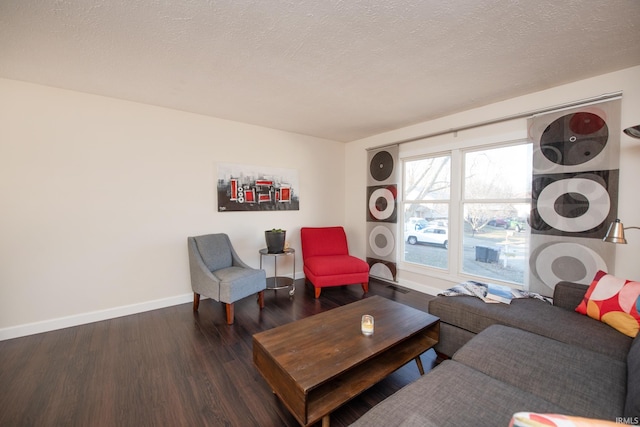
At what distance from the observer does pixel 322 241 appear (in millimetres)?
3924

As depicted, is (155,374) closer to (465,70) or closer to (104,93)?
(104,93)

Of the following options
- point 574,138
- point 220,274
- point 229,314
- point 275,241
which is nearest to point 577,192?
point 574,138

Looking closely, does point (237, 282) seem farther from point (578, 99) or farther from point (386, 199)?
point (578, 99)

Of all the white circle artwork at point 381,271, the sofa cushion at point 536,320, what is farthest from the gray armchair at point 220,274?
the white circle artwork at point 381,271

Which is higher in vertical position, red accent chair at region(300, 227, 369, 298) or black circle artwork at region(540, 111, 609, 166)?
black circle artwork at region(540, 111, 609, 166)

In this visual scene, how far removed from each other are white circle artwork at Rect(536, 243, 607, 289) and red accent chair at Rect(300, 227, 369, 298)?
1.86 meters

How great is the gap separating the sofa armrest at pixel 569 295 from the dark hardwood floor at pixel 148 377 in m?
1.14

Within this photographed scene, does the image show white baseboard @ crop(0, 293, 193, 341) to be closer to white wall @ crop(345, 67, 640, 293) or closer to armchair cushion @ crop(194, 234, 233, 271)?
armchair cushion @ crop(194, 234, 233, 271)

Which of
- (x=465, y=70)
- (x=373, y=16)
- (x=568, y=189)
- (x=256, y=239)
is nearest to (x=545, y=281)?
(x=568, y=189)

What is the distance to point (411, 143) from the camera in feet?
12.1

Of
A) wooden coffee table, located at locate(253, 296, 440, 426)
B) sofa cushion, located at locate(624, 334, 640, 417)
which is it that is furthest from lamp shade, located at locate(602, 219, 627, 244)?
wooden coffee table, located at locate(253, 296, 440, 426)

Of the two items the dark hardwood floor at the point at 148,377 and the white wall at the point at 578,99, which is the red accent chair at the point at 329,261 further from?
the white wall at the point at 578,99

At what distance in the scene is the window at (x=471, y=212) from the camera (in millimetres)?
2748

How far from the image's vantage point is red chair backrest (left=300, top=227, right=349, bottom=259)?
385cm
